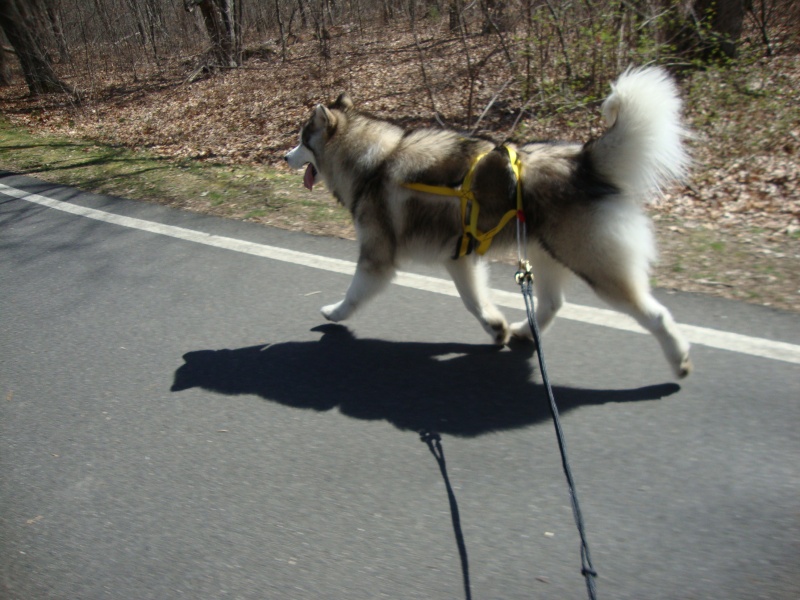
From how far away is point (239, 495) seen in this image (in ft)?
10.7

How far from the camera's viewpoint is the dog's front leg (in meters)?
4.42

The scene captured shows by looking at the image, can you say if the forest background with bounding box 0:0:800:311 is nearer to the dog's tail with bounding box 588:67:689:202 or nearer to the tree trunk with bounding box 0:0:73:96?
the tree trunk with bounding box 0:0:73:96

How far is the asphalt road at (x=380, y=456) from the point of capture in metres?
2.69

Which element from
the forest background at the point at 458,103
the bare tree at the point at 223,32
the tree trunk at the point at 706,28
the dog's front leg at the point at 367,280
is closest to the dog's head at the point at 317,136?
the dog's front leg at the point at 367,280

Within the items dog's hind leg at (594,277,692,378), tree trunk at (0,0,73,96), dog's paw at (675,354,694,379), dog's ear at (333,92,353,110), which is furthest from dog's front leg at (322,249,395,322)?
tree trunk at (0,0,73,96)

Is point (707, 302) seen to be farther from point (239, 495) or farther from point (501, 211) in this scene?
point (239, 495)

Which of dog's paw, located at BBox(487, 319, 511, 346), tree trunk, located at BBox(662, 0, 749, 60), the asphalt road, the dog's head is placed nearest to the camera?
the asphalt road

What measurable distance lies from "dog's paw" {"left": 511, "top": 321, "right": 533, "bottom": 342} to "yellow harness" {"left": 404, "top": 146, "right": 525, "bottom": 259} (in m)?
0.64

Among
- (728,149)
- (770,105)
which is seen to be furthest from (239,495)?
(770,105)

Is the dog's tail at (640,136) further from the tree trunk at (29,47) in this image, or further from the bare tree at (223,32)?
the tree trunk at (29,47)

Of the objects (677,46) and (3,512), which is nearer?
(3,512)

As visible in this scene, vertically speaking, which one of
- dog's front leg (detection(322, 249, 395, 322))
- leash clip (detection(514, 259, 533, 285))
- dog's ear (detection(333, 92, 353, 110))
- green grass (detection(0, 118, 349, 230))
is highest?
dog's ear (detection(333, 92, 353, 110))

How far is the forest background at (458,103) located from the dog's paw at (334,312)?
6.75 ft

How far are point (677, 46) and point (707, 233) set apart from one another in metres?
5.73
